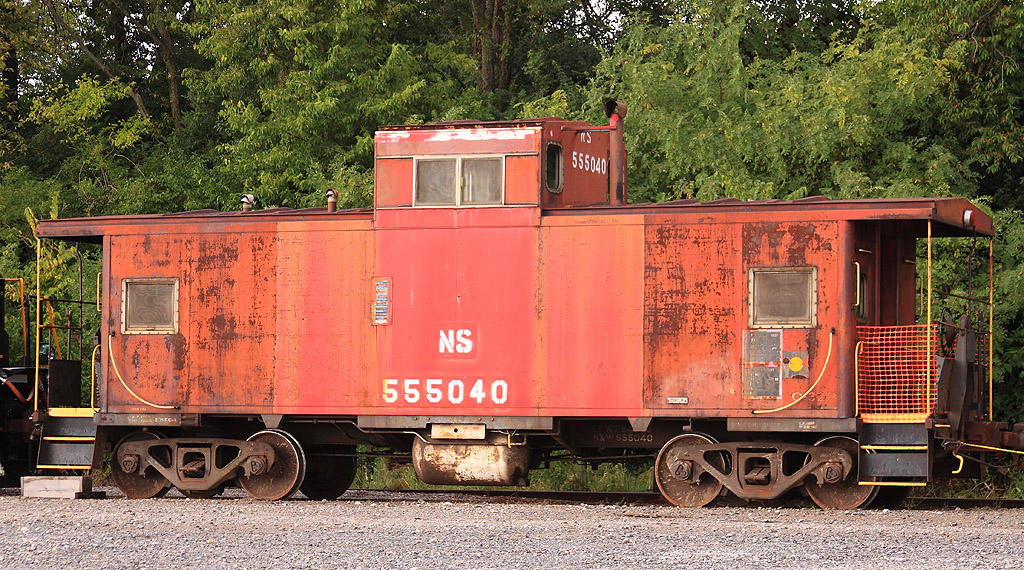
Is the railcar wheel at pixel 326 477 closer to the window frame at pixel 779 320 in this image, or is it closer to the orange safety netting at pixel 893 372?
the window frame at pixel 779 320

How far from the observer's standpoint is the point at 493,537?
10820 mm

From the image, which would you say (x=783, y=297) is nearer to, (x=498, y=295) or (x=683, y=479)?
(x=683, y=479)

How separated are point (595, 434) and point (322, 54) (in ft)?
51.0

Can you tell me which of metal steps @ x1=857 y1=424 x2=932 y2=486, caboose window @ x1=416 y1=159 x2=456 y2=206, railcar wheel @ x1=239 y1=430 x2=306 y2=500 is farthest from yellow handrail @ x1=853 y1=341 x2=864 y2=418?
railcar wheel @ x1=239 y1=430 x2=306 y2=500

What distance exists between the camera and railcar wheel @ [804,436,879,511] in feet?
46.2

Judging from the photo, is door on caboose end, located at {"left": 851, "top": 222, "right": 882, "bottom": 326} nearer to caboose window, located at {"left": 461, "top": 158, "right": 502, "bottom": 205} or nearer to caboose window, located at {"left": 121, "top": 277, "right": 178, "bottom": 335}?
caboose window, located at {"left": 461, "top": 158, "right": 502, "bottom": 205}

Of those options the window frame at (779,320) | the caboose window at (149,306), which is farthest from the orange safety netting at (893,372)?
the caboose window at (149,306)

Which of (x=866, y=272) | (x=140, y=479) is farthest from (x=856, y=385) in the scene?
(x=140, y=479)

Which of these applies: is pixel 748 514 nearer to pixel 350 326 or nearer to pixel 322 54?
pixel 350 326

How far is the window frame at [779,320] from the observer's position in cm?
1396

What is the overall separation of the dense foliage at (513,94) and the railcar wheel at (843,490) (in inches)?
287

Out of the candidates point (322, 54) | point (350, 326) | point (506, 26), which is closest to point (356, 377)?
point (350, 326)

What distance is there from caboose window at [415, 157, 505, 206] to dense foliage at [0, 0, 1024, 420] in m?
7.54

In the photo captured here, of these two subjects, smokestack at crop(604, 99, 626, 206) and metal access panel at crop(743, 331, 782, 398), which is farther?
smokestack at crop(604, 99, 626, 206)
